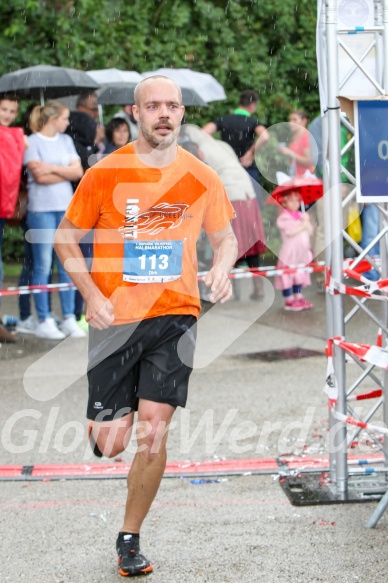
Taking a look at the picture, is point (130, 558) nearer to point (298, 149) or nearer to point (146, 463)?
point (146, 463)

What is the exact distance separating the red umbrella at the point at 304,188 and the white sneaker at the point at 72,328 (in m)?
3.29

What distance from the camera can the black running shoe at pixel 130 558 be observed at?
445 cm

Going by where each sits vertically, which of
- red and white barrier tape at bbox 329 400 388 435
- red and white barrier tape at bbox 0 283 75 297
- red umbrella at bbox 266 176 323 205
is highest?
red and white barrier tape at bbox 329 400 388 435

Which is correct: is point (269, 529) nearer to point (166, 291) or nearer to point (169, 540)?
point (169, 540)

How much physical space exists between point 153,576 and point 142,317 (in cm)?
112

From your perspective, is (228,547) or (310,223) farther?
(310,223)

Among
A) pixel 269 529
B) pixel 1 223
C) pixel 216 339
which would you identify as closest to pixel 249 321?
pixel 216 339

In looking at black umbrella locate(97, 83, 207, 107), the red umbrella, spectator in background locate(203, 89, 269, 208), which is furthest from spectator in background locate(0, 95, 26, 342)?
the red umbrella

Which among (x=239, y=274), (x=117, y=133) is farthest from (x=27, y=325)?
(x=239, y=274)

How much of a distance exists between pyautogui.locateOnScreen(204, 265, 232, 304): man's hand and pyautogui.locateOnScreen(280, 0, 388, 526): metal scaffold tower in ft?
3.15

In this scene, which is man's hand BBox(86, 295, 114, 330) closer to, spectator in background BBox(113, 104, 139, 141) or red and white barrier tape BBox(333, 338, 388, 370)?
red and white barrier tape BBox(333, 338, 388, 370)

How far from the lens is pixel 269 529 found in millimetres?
4961

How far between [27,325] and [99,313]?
18.4ft

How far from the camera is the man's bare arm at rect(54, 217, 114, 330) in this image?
14.8ft
